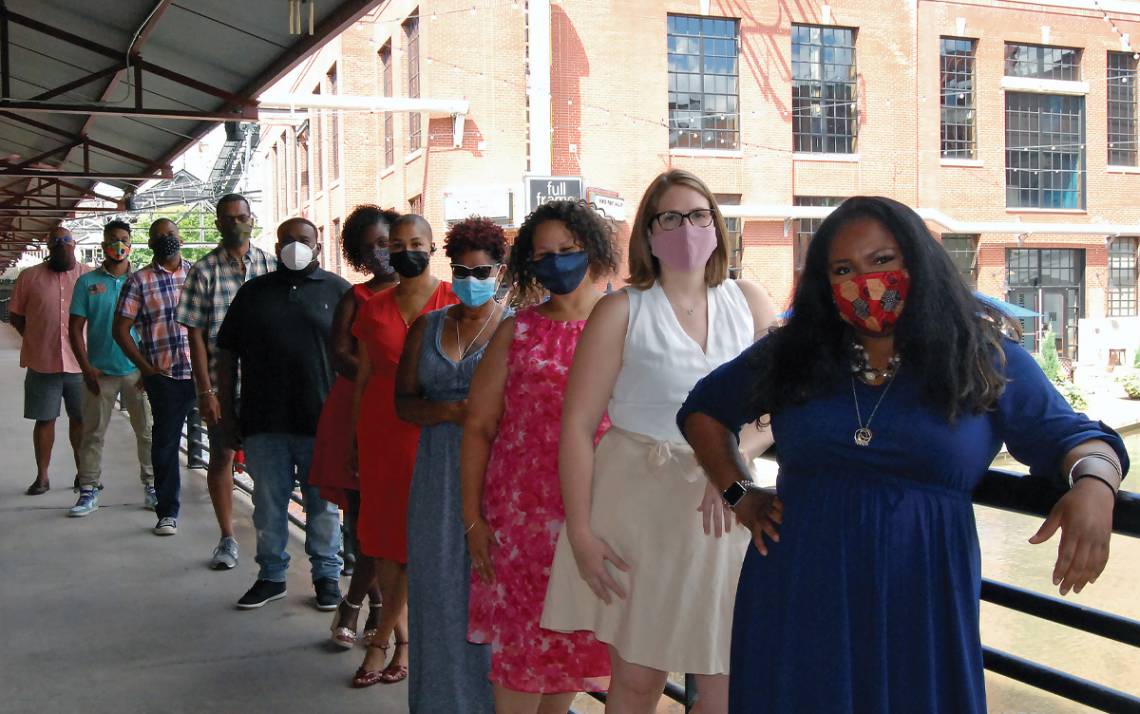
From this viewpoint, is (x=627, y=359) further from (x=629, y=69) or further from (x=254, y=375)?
(x=629, y=69)

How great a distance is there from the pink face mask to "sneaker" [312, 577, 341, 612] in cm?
326

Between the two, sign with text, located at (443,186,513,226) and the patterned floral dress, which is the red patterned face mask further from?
sign with text, located at (443,186,513,226)

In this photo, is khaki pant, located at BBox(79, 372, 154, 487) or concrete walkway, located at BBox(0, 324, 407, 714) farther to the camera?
khaki pant, located at BBox(79, 372, 154, 487)

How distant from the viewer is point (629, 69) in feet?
92.5

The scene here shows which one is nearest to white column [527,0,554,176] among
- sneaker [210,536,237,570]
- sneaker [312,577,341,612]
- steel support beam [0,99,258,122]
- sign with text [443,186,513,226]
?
sign with text [443,186,513,226]

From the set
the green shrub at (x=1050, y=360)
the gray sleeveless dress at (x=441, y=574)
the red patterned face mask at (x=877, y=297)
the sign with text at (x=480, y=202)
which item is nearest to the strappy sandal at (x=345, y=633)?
the gray sleeveless dress at (x=441, y=574)

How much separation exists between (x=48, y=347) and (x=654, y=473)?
710 cm

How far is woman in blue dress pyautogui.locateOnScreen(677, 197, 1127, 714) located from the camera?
191cm

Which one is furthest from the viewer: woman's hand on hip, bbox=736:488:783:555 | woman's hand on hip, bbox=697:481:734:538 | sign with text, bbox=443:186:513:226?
sign with text, bbox=443:186:513:226

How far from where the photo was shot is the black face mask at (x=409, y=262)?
4.28m

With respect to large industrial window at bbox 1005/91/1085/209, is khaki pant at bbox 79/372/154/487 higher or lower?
lower

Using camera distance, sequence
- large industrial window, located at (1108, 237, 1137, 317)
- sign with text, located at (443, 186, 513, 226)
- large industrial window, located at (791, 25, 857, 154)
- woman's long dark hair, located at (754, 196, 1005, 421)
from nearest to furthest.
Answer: woman's long dark hair, located at (754, 196, 1005, 421), sign with text, located at (443, 186, 513, 226), large industrial window, located at (791, 25, 857, 154), large industrial window, located at (1108, 237, 1137, 317)

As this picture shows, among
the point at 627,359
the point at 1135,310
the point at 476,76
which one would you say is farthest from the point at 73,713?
the point at 1135,310

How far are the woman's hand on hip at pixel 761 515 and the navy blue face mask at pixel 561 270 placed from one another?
1131 millimetres
